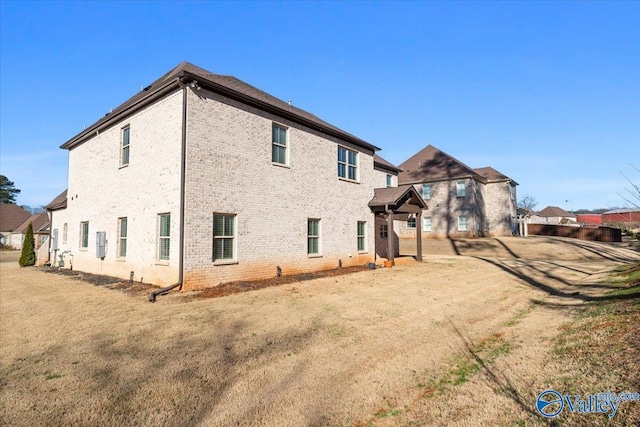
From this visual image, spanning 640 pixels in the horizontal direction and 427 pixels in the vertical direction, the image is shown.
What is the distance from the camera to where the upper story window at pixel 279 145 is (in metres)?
13.9

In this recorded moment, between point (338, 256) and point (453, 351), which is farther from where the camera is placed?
point (338, 256)

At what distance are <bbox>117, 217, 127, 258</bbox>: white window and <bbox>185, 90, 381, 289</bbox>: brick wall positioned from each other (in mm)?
4824

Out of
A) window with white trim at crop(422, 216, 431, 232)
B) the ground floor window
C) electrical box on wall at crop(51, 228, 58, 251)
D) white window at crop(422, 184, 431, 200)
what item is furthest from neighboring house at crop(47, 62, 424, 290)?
white window at crop(422, 184, 431, 200)

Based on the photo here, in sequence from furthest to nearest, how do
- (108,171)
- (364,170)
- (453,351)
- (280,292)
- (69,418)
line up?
→ 1. (364,170)
2. (108,171)
3. (280,292)
4. (453,351)
5. (69,418)

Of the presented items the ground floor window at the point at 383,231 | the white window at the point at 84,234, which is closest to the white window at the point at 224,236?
the white window at the point at 84,234

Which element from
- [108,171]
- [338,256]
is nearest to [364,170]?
[338,256]

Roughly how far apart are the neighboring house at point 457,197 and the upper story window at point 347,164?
1543cm

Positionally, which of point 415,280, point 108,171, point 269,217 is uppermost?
point 108,171

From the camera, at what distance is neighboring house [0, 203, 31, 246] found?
48.2 meters

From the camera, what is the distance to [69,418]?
3.55 meters

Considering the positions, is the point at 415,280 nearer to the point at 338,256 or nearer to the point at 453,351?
the point at 338,256

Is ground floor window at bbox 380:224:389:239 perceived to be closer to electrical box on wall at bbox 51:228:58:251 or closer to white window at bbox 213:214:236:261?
white window at bbox 213:214:236:261

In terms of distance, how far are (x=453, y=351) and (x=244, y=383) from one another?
3449 millimetres

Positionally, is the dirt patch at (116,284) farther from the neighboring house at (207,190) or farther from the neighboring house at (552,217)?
the neighboring house at (552,217)
